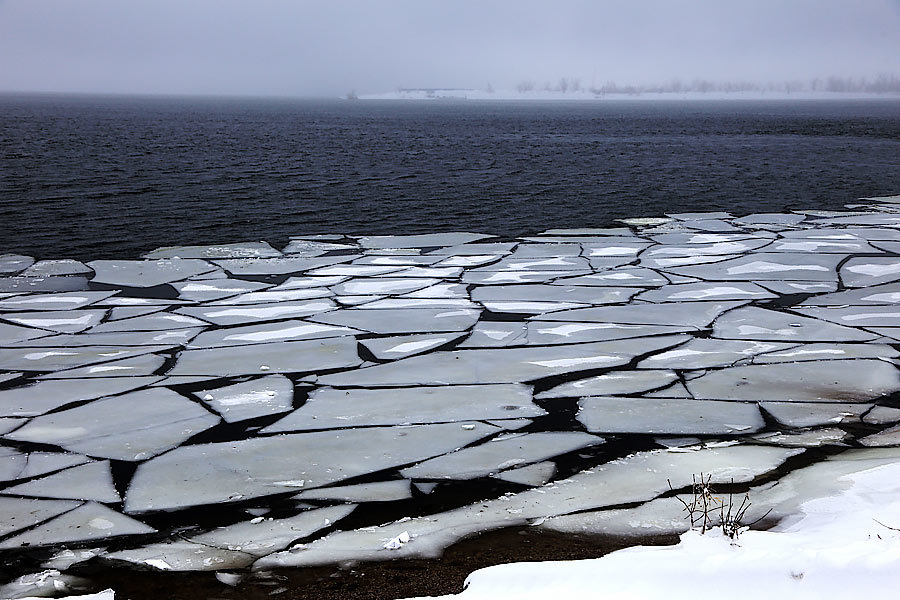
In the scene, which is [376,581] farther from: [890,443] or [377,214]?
[377,214]

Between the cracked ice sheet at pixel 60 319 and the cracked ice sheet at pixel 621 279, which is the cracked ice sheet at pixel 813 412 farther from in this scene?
the cracked ice sheet at pixel 60 319

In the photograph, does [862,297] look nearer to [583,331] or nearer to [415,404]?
[583,331]

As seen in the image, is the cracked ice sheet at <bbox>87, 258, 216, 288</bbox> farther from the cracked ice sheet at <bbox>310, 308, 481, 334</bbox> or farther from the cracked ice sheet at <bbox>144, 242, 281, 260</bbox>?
the cracked ice sheet at <bbox>310, 308, 481, 334</bbox>

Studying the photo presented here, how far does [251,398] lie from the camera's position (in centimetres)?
467

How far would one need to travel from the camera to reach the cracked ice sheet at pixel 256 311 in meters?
6.37

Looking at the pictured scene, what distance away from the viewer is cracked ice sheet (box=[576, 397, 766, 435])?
A: 13.8 ft

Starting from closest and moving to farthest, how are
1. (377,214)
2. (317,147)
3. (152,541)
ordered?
(152,541) < (377,214) < (317,147)

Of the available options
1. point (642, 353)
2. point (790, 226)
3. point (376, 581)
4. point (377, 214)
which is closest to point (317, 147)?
point (377, 214)

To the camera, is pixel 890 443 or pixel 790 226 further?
pixel 790 226

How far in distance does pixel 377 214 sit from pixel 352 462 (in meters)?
11.8

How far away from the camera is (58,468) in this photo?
149 inches


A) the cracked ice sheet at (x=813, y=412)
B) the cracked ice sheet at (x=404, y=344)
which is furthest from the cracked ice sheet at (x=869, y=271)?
the cracked ice sheet at (x=404, y=344)

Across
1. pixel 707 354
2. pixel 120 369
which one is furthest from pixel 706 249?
pixel 120 369

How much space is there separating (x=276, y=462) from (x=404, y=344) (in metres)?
1.91
